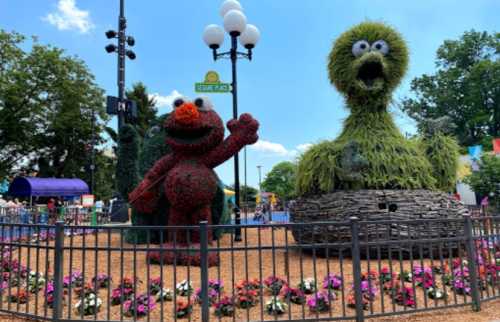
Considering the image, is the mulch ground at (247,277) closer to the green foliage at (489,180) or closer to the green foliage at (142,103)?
the green foliage at (489,180)

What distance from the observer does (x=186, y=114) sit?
754 centimetres

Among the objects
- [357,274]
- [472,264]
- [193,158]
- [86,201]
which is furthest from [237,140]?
[86,201]

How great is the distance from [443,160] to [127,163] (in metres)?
7.32

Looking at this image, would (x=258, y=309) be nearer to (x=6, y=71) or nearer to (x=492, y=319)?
(x=492, y=319)

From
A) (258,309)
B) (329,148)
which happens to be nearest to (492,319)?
(258,309)

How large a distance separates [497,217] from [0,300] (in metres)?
6.58

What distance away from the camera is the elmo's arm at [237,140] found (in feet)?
26.2

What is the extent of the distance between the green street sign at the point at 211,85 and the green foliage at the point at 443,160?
4.95 metres

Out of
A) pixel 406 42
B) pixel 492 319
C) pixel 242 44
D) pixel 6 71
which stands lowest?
pixel 492 319

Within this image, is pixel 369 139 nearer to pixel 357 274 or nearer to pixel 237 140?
pixel 237 140

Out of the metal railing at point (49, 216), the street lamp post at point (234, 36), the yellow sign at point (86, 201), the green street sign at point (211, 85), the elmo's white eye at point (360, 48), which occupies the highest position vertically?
the street lamp post at point (234, 36)

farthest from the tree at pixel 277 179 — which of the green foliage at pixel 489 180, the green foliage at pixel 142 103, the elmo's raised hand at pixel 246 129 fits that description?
the elmo's raised hand at pixel 246 129

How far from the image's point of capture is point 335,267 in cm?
673

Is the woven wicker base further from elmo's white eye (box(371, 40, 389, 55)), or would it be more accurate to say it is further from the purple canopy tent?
the purple canopy tent
